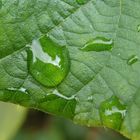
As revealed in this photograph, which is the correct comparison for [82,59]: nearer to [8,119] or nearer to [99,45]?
[99,45]

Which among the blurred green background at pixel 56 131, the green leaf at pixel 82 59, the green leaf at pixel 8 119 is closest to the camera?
the green leaf at pixel 82 59

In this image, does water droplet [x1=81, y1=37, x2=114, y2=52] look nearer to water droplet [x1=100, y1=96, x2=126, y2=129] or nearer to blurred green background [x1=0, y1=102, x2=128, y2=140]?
water droplet [x1=100, y1=96, x2=126, y2=129]

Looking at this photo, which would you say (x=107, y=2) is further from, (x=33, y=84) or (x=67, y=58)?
(x=33, y=84)

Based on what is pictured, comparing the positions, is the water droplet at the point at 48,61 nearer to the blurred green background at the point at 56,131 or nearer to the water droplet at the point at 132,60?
the water droplet at the point at 132,60

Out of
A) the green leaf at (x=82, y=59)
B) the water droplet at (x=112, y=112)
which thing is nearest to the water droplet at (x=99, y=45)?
the green leaf at (x=82, y=59)

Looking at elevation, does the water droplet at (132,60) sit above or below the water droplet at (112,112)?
above

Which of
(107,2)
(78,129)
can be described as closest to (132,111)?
(107,2)
